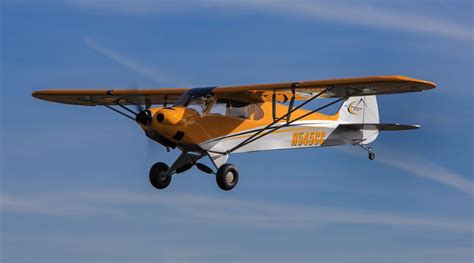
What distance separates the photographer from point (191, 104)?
19.9 metres

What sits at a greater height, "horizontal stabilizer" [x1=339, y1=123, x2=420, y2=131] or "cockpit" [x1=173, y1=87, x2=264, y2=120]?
"horizontal stabilizer" [x1=339, y1=123, x2=420, y2=131]

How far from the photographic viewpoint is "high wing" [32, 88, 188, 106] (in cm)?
2180

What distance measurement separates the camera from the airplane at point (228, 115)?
19188 millimetres

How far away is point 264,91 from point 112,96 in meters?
4.12

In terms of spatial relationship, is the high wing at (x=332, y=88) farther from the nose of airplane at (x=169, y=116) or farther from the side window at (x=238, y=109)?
the nose of airplane at (x=169, y=116)

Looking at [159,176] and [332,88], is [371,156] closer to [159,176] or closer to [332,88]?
[332,88]

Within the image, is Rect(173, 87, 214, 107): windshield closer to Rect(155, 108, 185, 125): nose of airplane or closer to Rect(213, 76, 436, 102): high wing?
Rect(213, 76, 436, 102): high wing

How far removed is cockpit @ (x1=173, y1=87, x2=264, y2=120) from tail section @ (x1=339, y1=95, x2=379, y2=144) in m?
4.66

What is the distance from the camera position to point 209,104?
20094 mm

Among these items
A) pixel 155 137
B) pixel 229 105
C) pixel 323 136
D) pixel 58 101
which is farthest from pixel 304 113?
pixel 58 101

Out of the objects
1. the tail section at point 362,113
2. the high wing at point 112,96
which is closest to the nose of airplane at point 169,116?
the high wing at point 112,96

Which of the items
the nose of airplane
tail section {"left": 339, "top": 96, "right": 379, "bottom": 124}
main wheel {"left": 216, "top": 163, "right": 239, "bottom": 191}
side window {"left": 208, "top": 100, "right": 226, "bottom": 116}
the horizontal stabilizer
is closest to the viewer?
the nose of airplane

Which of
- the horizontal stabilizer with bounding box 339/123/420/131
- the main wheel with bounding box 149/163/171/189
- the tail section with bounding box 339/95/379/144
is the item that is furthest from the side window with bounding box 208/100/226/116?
the tail section with bounding box 339/95/379/144

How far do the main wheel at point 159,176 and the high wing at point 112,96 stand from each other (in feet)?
6.55
